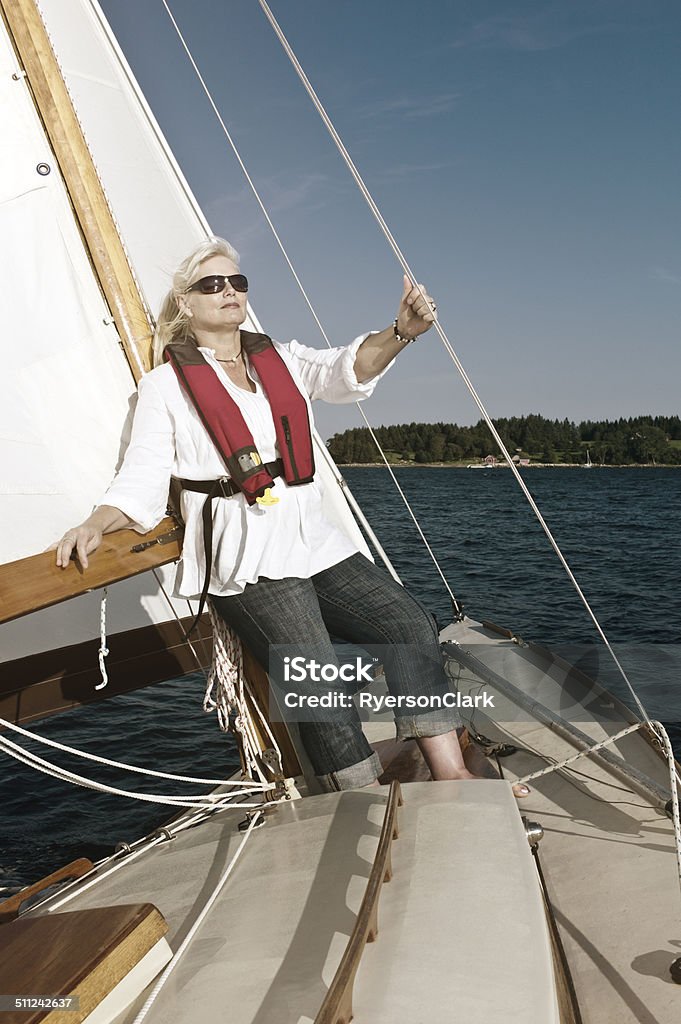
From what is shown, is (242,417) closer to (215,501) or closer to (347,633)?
(215,501)

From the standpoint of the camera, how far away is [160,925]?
1.67 metres

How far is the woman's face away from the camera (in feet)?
8.73

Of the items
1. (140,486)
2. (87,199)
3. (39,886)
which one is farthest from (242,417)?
(39,886)

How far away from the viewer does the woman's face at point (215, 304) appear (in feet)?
8.73

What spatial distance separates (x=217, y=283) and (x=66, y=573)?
42.0 inches

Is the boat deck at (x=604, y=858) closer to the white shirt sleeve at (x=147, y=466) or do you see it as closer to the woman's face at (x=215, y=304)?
the white shirt sleeve at (x=147, y=466)

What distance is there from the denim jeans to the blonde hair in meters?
0.93

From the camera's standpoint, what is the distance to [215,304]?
105 inches

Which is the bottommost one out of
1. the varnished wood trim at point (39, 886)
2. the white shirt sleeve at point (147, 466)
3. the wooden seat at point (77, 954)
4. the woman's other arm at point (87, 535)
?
the varnished wood trim at point (39, 886)

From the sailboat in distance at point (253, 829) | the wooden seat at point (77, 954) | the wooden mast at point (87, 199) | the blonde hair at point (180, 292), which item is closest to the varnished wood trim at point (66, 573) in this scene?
the sailboat in distance at point (253, 829)

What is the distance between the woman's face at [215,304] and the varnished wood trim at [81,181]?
0.32m

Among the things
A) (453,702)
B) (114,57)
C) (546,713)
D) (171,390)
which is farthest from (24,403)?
(114,57)

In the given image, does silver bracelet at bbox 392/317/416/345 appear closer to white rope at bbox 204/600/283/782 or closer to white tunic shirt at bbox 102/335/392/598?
white tunic shirt at bbox 102/335/392/598

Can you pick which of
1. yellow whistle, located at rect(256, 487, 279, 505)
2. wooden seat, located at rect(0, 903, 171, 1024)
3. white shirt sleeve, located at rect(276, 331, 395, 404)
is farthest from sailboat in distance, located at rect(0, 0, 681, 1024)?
white shirt sleeve, located at rect(276, 331, 395, 404)
